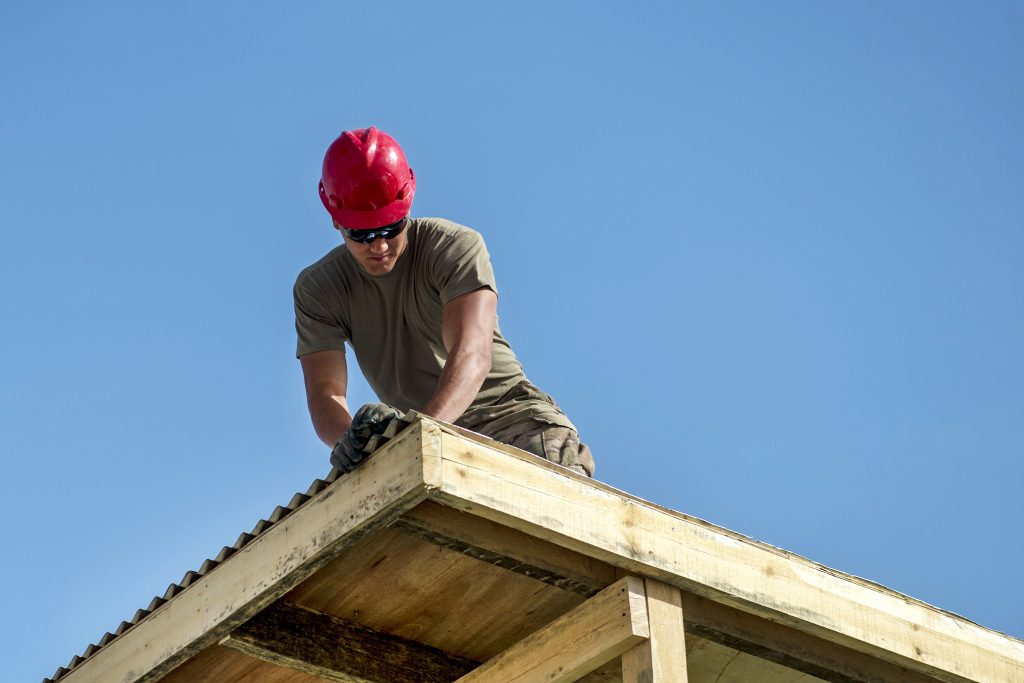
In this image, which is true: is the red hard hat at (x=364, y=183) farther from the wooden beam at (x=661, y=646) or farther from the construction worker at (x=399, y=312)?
the wooden beam at (x=661, y=646)

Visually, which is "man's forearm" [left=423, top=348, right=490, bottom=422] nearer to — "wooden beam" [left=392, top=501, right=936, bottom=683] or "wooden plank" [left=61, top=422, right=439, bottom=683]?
"wooden beam" [left=392, top=501, right=936, bottom=683]

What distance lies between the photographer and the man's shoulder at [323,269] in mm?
6020

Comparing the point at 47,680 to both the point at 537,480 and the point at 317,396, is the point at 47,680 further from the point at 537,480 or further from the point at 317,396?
the point at 537,480

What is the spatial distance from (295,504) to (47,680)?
5.58 ft

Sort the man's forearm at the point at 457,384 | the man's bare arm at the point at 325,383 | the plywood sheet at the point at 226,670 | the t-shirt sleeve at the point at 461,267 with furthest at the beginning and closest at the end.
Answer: the man's bare arm at the point at 325,383 < the t-shirt sleeve at the point at 461,267 < the plywood sheet at the point at 226,670 < the man's forearm at the point at 457,384

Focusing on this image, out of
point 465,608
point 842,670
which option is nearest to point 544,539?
point 465,608

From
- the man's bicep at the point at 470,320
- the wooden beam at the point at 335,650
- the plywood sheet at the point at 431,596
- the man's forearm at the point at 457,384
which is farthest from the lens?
the man's bicep at the point at 470,320

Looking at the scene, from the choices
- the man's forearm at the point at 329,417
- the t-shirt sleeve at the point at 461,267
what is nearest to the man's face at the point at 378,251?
the t-shirt sleeve at the point at 461,267

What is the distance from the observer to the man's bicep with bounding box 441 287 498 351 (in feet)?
17.9

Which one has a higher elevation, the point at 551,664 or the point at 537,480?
the point at 537,480

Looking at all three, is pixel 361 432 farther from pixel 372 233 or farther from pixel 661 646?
pixel 372 233

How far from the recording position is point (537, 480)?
4301 millimetres

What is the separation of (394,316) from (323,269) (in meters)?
0.36

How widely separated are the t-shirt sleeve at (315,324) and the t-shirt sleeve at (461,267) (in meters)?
0.55
